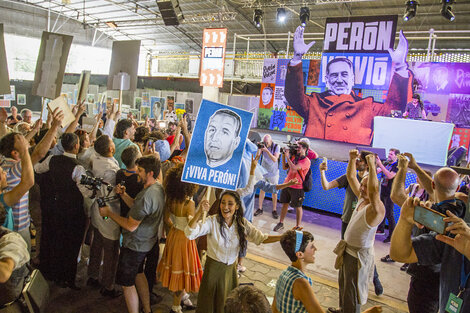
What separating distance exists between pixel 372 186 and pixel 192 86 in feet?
52.5

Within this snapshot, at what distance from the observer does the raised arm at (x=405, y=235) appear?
211 centimetres

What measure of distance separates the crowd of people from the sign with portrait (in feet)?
0.34

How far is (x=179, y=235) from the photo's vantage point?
3559 millimetres

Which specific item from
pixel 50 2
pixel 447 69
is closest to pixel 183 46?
pixel 50 2

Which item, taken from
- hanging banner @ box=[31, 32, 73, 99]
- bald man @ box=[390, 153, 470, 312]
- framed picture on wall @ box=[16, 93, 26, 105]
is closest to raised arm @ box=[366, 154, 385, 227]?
bald man @ box=[390, 153, 470, 312]

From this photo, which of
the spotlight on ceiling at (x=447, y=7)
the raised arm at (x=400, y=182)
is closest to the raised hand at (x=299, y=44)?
the spotlight on ceiling at (x=447, y=7)

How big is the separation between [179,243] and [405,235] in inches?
86.0

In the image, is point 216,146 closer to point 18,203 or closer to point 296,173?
point 18,203

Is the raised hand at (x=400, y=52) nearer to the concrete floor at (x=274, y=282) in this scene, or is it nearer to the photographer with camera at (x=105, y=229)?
the concrete floor at (x=274, y=282)

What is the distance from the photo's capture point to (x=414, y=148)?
32.6 ft

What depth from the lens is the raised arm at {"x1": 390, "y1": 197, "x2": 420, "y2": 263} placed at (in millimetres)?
2107

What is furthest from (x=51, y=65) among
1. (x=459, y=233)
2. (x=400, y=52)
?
(x=400, y=52)

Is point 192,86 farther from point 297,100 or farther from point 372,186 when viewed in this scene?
point 372,186

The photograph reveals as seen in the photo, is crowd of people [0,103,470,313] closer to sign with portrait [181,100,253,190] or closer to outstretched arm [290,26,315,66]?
sign with portrait [181,100,253,190]
